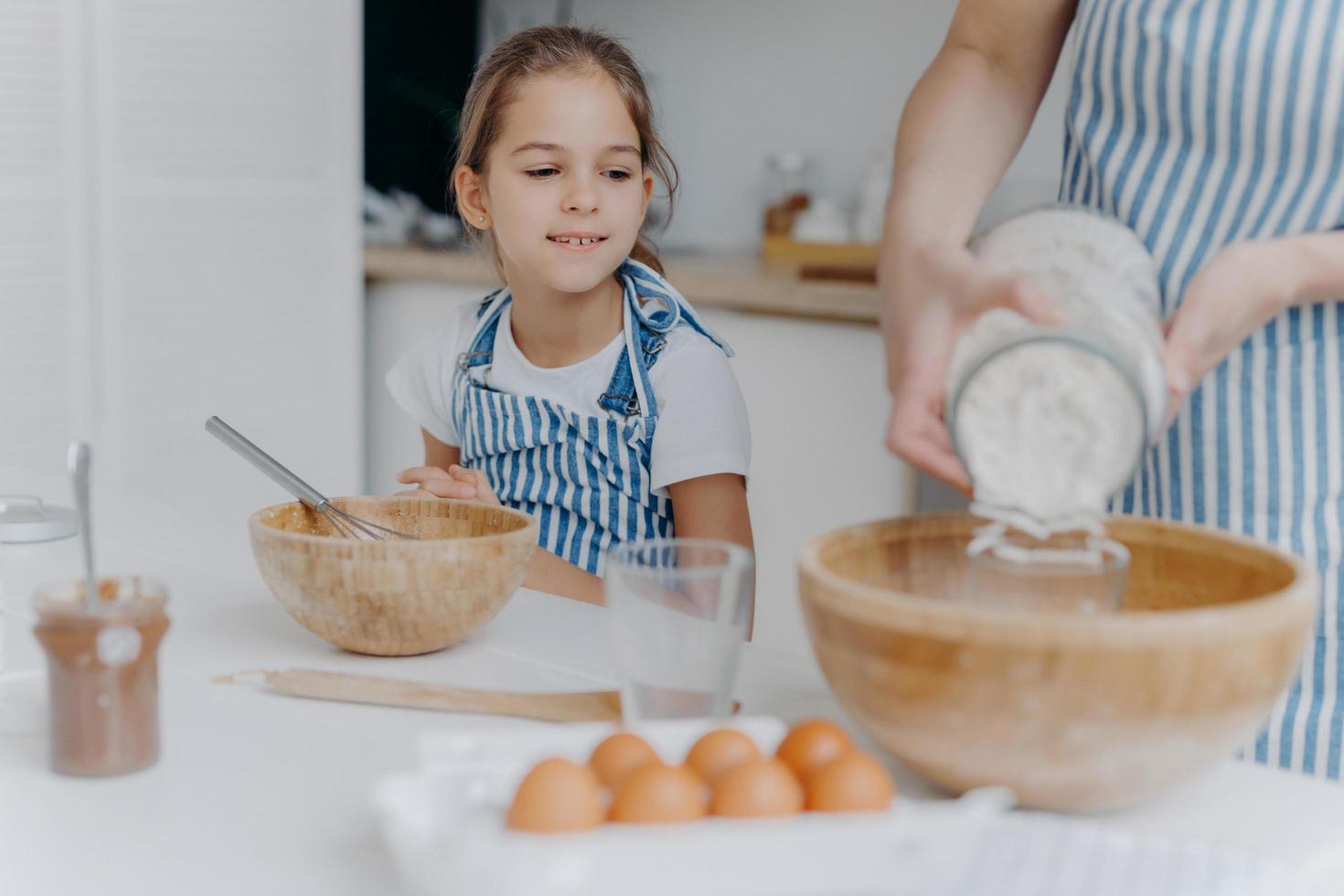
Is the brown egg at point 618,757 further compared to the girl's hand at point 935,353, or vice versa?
the girl's hand at point 935,353

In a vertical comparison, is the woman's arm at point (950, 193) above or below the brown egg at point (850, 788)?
above

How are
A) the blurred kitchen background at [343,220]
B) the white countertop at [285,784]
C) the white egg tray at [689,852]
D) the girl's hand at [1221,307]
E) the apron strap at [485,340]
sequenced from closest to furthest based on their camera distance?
1. the white egg tray at [689,852]
2. the white countertop at [285,784]
3. the girl's hand at [1221,307]
4. the apron strap at [485,340]
5. the blurred kitchen background at [343,220]

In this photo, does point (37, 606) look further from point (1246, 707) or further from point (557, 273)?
point (557, 273)

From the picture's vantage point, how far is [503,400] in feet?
Result: 5.04

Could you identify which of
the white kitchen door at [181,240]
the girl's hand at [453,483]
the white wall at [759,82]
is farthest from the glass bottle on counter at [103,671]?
the white wall at [759,82]

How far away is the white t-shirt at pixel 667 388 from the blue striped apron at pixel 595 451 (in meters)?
0.01

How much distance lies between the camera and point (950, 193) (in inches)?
36.4

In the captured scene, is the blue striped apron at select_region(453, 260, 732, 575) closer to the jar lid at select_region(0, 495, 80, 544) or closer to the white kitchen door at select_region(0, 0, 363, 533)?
the jar lid at select_region(0, 495, 80, 544)

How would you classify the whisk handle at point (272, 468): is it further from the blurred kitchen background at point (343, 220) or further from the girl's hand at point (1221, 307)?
the blurred kitchen background at point (343, 220)

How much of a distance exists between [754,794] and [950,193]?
491 millimetres

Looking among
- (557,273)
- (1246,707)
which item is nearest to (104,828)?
(1246,707)

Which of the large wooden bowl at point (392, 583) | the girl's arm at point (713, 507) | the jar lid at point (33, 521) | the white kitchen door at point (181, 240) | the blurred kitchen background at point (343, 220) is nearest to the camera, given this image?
the large wooden bowl at point (392, 583)

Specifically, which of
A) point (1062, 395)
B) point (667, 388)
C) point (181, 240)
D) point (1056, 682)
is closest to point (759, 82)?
point (181, 240)

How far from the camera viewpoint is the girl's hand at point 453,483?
4.25ft
